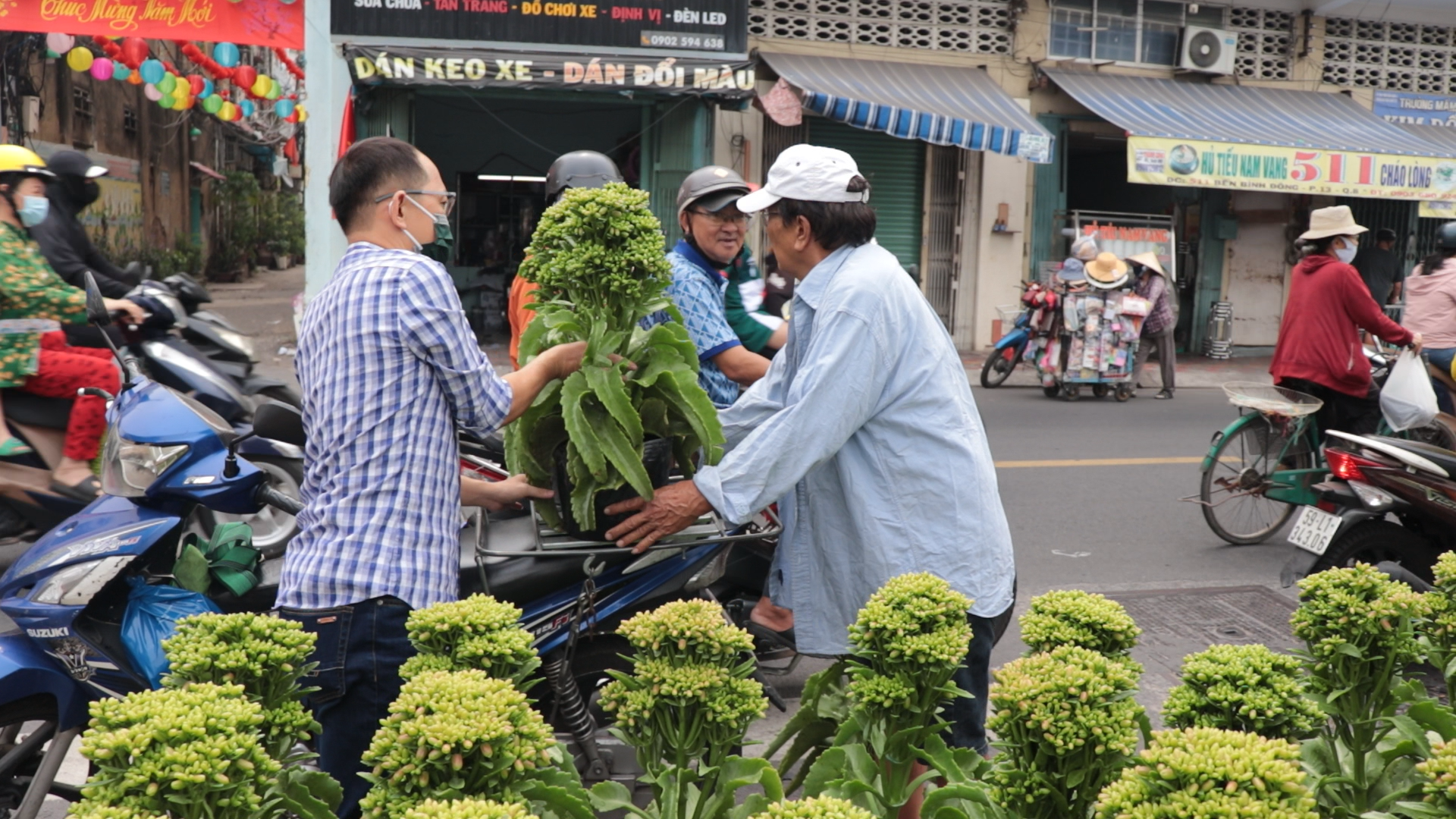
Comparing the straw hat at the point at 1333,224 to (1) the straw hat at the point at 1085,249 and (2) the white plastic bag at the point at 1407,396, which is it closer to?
(2) the white plastic bag at the point at 1407,396

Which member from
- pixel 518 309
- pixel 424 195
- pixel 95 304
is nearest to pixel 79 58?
pixel 95 304

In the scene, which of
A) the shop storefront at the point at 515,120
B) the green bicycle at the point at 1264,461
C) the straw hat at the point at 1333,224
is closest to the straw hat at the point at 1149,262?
the shop storefront at the point at 515,120

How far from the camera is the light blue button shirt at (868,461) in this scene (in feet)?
8.49

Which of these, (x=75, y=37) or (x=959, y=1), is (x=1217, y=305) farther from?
(x=75, y=37)

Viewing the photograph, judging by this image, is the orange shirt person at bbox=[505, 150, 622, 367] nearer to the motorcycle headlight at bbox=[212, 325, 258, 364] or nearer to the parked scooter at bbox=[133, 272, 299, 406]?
the parked scooter at bbox=[133, 272, 299, 406]

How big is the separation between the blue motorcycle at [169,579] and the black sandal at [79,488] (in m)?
2.17

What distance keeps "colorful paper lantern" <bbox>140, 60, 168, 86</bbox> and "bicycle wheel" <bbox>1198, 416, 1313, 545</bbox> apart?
11.1 meters

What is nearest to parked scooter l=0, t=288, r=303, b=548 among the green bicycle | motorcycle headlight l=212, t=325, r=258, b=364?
motorcycle headlight l=212, t=325, r=258, b=364

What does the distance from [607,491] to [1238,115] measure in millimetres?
15235

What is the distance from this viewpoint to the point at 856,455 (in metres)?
2.71

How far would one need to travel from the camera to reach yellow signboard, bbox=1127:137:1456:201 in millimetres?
14430

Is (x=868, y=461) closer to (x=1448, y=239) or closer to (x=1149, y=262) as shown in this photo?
(x=1448, y=239)

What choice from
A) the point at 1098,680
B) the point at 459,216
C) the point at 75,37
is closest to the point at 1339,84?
the point at 459,216

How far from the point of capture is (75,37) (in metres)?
15.2
